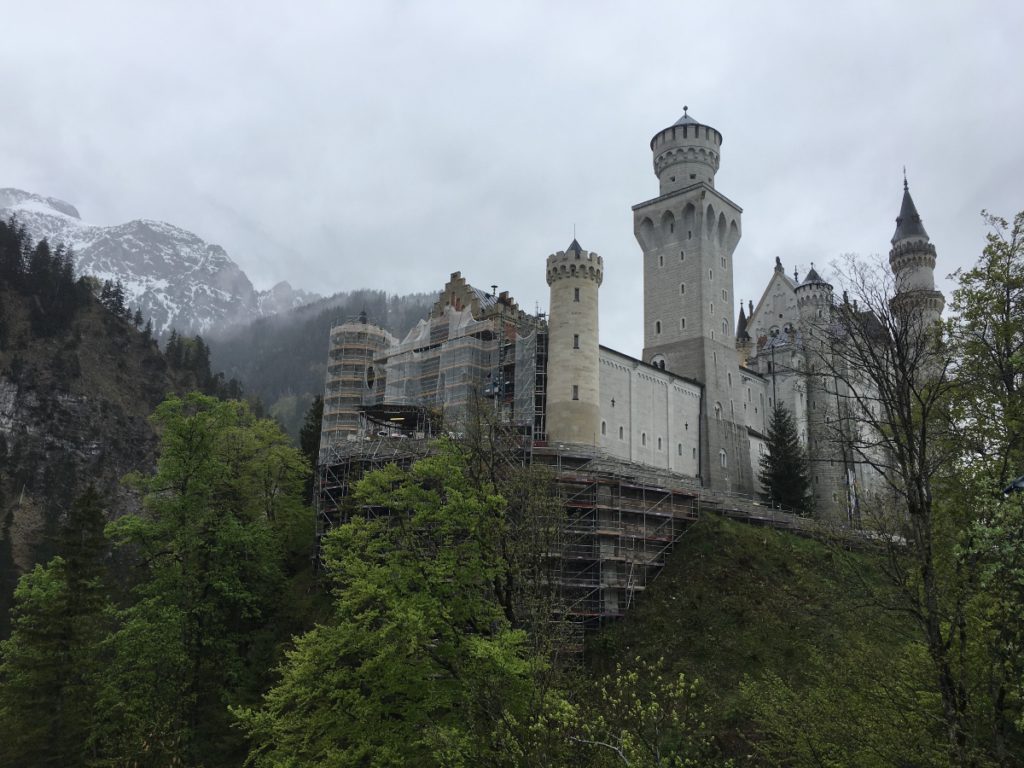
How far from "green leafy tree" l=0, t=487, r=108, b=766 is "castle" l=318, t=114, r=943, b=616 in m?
11.8

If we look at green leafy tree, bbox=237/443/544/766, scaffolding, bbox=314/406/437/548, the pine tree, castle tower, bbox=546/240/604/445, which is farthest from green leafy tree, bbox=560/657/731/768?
the pine tree

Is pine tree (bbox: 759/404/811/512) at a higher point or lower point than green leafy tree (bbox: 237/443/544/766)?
higher

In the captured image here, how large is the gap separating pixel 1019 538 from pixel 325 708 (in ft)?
60.7

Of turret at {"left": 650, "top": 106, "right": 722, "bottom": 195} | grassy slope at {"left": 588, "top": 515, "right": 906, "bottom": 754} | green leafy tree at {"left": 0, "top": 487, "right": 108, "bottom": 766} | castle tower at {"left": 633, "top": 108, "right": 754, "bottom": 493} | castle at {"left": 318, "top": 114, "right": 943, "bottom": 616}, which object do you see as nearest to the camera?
green leafy tree at {"left": 0, "top": 487, "right": 108, "bottom": 766}

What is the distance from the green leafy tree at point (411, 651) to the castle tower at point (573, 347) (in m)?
23.6

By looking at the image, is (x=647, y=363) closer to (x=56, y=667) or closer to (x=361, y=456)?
(x=361, y=456)

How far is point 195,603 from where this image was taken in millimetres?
35812

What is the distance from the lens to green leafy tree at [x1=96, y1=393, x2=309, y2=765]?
33.3 meters

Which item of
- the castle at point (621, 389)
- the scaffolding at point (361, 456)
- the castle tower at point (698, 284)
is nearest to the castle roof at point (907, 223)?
the castle at point (621, 389)

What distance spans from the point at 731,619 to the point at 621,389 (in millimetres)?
20902

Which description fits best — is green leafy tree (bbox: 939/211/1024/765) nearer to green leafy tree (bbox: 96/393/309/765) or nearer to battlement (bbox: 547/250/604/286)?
green leafy tree (bbox: 96/393/309/765)

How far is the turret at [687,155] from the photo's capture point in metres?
67.6

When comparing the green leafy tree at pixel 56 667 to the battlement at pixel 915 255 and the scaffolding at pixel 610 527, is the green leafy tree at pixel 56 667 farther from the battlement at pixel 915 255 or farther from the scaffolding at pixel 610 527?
the battlement at pixel 915 255

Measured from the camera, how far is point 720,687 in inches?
1324
